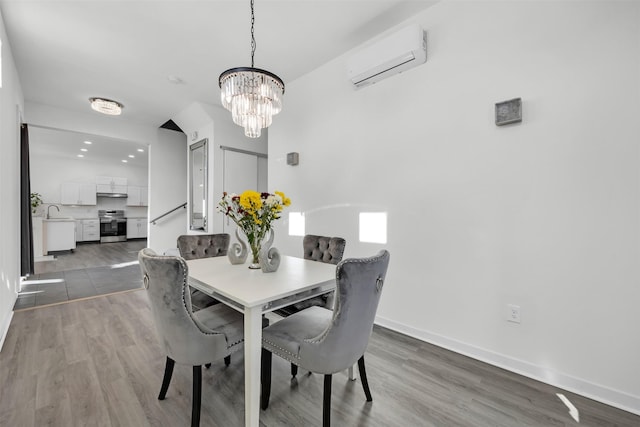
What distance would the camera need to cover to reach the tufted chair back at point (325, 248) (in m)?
2.27

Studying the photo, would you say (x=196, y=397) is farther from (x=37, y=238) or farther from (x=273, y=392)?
(x=37, y=238)

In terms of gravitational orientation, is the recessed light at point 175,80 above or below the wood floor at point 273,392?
above

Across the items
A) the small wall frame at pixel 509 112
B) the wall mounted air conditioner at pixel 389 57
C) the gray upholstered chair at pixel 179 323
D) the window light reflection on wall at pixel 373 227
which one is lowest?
the gray upholstered chair at pixel 179 323

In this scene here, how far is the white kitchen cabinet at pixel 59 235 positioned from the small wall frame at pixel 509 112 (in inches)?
353

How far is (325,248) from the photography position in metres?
2.35

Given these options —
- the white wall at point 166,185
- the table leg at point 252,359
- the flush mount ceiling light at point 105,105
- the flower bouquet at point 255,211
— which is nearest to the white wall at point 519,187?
the flower bouquet at point 255,211

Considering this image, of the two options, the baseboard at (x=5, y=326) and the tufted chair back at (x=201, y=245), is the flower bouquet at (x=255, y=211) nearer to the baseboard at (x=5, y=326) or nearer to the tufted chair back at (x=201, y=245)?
the tufted chair back at (x=201, y=245)

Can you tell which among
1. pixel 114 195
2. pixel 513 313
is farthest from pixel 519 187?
pixel 114 195

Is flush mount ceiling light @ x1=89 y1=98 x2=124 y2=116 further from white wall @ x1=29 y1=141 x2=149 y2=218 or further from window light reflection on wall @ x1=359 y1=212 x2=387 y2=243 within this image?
white wall @ x1=29 y1=141 x2=149 y2=218

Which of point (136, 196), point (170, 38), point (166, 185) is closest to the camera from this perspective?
point (170, 38)

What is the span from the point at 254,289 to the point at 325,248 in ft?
3.35

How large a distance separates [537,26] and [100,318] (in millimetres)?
4550

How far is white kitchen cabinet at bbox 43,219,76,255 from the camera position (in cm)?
655

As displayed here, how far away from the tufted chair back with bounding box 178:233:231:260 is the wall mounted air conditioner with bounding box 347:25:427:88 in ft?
6.82
